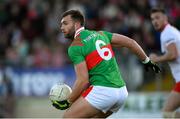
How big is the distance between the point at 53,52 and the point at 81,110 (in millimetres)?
9793

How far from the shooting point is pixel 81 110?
27.7 ft

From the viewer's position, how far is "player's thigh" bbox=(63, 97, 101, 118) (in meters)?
8.43

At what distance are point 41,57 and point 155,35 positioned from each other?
3.25 meters

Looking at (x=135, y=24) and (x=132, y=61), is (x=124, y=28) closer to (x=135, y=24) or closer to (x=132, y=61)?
(x=135, y=24)

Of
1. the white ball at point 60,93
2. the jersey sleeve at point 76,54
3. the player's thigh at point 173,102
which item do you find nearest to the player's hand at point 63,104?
the white ball at point 60,93

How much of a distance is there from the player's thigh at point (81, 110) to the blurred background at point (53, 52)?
7927 mm

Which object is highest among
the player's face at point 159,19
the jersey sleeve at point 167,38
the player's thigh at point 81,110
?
the player's face at point 159,19

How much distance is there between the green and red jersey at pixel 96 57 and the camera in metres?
8.48

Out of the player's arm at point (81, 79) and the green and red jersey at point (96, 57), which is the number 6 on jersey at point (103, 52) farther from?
the player's arm at point (81, 79)

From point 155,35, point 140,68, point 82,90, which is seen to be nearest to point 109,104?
point 82,90

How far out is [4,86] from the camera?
58.0ft

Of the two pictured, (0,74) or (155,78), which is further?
(0,74)

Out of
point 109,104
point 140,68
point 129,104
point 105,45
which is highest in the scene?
point 105,45

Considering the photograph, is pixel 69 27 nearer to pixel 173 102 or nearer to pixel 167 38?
pixel 167 38
